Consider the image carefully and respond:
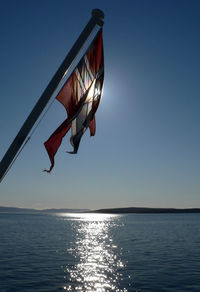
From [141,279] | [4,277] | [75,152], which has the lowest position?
[4,277]

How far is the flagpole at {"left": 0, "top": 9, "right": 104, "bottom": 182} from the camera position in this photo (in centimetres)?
612

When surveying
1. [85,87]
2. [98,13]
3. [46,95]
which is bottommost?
[46,95]

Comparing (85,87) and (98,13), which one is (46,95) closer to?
(85,87)

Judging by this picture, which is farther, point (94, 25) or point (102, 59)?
point (102, 59)

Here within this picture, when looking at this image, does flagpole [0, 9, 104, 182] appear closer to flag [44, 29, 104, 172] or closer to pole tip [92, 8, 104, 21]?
pole tip [92, 8, 104, 21]

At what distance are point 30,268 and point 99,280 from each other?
8.40 metres

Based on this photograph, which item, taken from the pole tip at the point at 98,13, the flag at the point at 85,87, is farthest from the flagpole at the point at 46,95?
the flag at the point at 85,87

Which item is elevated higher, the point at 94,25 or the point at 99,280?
the point at 94,25

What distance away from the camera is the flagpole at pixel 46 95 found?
241 inches

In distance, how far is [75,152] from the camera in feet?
23.7

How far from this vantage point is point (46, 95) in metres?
6.45

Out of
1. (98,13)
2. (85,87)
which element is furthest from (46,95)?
(98,13)

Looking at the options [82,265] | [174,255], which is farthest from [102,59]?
[174,255]

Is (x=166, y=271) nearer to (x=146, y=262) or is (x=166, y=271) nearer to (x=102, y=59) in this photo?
(x=146, y=262)
